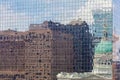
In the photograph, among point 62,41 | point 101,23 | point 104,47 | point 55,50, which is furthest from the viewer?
point 62,41

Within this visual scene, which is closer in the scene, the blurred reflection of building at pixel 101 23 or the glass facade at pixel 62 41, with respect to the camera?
the blurred reflection of building at pixel 101 23

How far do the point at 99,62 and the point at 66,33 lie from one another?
773 centimetres

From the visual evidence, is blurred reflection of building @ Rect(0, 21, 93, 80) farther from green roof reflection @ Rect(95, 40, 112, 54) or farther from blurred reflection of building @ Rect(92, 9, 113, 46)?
green roof reflection @ Rect(95, 40, 112, 54)

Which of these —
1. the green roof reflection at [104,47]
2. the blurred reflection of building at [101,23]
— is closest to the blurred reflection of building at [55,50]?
the blurred reflection of building at [101,23]

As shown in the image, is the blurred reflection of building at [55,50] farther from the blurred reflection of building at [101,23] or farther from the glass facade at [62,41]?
the blurred reflection of building at [101,23]

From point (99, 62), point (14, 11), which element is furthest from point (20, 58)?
point (99, 62)

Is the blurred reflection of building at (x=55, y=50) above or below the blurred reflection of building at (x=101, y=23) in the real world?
below

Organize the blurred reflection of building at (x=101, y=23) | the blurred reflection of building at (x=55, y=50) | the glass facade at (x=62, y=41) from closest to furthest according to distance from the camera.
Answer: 1. the blurred reflection of building at (x=101, y=23)
2. the glass facade at (x=62, y=41)
3. the blurred reflection of building at (x=55, y=50)

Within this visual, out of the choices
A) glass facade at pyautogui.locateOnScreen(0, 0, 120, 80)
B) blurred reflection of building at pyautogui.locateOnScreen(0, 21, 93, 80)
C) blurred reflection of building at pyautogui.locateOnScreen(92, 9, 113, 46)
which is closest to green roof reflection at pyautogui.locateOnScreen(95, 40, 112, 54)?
glass facade at pyautogui.locateOnScreen(0, 0, 120, 80)

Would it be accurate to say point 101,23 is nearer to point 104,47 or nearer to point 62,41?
point 104,47

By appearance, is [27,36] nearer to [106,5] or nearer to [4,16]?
[4,16]

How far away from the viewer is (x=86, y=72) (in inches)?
3258

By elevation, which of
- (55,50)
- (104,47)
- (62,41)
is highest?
(62,41)

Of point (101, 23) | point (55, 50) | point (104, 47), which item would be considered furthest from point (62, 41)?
point (104, 47)
